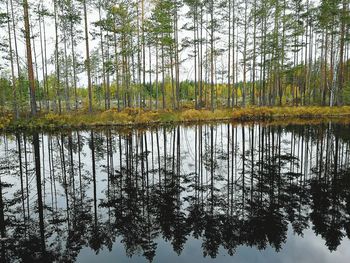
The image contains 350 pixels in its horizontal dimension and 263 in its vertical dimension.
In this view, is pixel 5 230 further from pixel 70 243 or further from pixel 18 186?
pixel 18 186

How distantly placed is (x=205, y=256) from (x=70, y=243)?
242 centimetres

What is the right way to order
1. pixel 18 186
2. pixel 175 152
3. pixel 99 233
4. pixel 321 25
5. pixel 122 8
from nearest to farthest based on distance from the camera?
1. pixel 99 233
2. pixel 18 186
3. pixel 175 152
4. pixel 122 8
5. pixel 321 25

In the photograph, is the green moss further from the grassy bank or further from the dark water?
the dark water

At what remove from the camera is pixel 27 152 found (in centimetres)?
1269

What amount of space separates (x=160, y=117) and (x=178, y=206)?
61.4 feet

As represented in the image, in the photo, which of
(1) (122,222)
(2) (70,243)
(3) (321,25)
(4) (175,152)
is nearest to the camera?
(2) (70,243)

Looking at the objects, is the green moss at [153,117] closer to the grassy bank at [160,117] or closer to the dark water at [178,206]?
the grassy bank at [160,117]

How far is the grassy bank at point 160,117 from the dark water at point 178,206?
36.5 ft

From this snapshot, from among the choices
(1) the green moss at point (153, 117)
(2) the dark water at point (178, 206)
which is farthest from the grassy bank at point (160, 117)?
(2) the dark water at point (178, 206)

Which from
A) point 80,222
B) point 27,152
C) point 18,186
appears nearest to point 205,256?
point 80,222

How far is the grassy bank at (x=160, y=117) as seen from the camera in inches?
871

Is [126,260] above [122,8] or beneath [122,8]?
beneath

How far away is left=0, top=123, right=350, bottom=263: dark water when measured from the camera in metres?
4.37

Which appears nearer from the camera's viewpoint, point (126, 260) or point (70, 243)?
point (126, 260)
